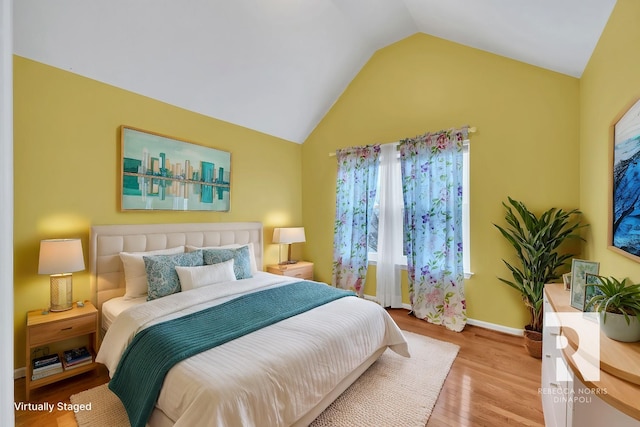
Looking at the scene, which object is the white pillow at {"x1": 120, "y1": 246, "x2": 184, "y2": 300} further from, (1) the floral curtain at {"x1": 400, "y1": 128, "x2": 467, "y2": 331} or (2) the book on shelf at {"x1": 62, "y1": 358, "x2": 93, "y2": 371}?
(1) the floral curtain at {"x1": 400, "y1": 128, "x2": 467, "y2": 331}

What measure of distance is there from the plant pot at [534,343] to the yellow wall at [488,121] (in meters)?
0.38

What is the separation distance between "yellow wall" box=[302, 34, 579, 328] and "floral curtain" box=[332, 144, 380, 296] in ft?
0.83

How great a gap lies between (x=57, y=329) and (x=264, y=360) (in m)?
1.79

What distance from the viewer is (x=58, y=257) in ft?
7.26

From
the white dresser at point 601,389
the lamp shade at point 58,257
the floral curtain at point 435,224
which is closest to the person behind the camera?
the white dresser at point 601,389

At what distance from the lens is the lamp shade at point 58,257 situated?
2.18 metres

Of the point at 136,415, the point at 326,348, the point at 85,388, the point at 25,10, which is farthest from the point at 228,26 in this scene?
the point at 85,388

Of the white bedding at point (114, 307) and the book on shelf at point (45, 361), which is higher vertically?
the white bedding at point (114, 307)

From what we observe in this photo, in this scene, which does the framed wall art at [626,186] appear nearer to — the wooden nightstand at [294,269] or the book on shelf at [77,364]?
the wooden nightstand at [294,269]

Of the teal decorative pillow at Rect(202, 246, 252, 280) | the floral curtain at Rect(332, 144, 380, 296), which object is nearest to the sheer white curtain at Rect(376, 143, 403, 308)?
the floral curtain at Rect(332, 144, 380, 296)

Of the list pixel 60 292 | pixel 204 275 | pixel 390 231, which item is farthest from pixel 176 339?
pixel 390 231

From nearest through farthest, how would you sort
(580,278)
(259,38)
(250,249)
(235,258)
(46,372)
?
(580,278), (46,372), (259,38), (235,258), (250,249)

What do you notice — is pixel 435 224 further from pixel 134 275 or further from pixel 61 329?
pixel 61 329

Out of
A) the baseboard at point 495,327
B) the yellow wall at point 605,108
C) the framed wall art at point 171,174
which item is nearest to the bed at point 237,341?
the framed wall art at point 171,174
